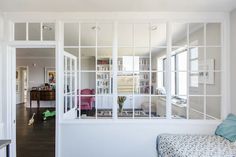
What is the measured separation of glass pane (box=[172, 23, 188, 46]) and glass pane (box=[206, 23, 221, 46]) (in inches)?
18.7

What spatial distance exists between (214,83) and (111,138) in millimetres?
2111

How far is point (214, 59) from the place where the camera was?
12.2ft

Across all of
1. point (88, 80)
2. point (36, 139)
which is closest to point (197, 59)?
point (36, 139)

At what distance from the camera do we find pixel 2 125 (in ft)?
10.2

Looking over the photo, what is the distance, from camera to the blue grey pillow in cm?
285

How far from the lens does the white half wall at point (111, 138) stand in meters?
3.20

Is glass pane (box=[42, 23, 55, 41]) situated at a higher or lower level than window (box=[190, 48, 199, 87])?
higher

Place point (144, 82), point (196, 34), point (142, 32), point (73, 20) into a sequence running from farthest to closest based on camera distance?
1. point (144, 82)
2. point (142, 32)
3. point (196, 34)
4. point (73, 20)

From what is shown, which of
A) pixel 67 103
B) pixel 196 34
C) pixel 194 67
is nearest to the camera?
pixel 67 103

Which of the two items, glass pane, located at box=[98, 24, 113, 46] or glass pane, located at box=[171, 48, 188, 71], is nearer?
glass pane, located at box=[98, 24, 113, 46]

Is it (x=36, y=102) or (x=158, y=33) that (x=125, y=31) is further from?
(x=36, y=102)

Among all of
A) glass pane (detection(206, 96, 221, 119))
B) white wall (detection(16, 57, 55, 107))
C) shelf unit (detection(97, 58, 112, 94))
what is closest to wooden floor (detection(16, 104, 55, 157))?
shelf unit (detection(97, 58, 112, 94))

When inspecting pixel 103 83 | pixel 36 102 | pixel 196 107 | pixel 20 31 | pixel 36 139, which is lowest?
pixel 36 139

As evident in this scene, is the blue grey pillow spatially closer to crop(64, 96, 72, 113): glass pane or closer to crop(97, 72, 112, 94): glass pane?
crop(64, 96, 72, 113): glass pane
